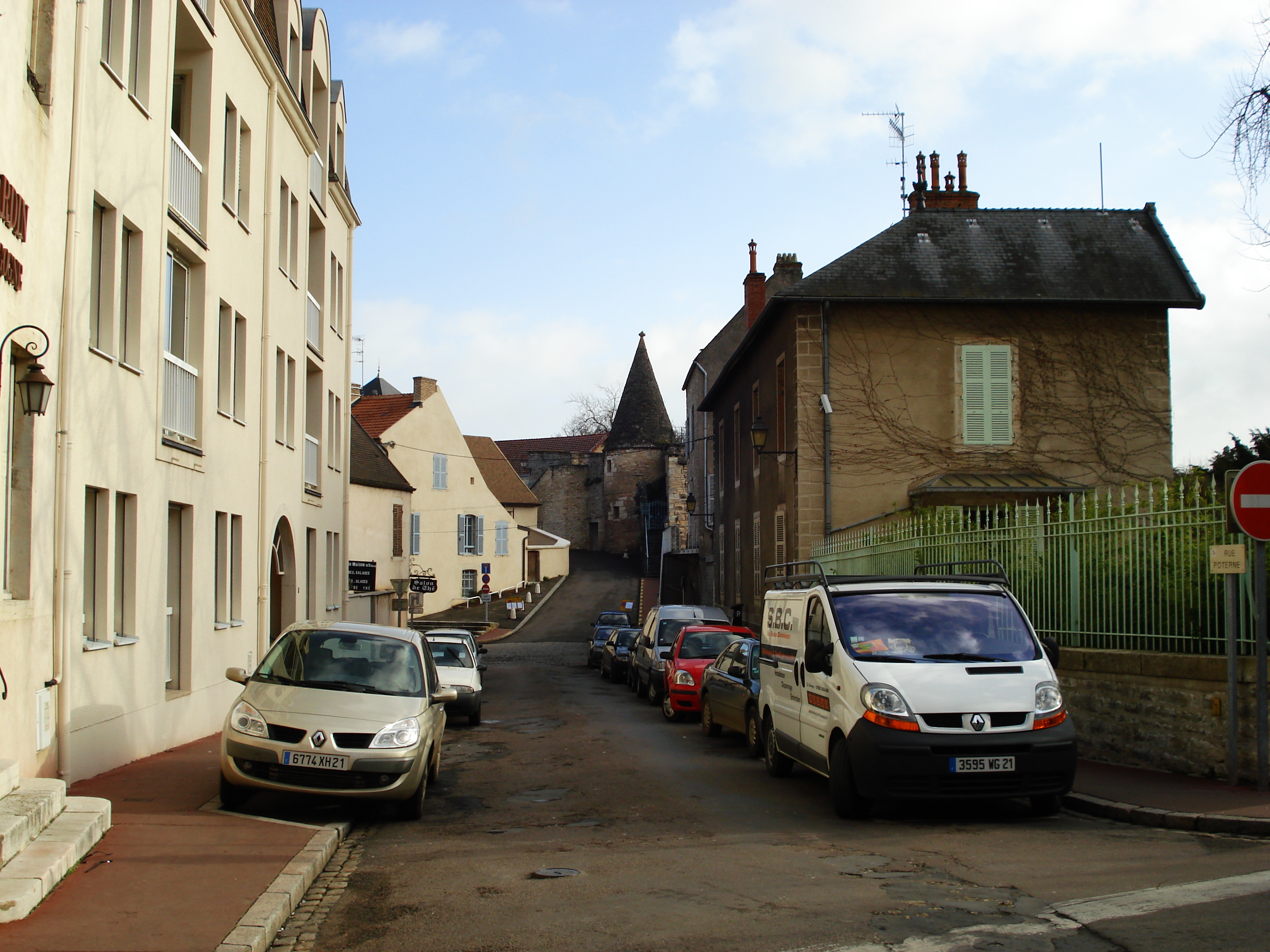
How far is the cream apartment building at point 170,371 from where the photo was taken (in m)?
10.2

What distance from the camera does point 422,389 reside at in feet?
169

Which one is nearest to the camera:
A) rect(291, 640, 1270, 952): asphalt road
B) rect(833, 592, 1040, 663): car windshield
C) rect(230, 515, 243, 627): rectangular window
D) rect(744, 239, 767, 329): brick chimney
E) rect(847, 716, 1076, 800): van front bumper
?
rect(291, 640, 1270, 952): asphalt road

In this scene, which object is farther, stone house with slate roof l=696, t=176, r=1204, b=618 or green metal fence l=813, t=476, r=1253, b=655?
stone house with slate roof l=696, t=176, r=1204, b=618

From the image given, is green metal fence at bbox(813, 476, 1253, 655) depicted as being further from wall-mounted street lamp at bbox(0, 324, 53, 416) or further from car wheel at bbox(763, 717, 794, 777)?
wall-mounted street lamp at bbox(0, 324, 53, 416)

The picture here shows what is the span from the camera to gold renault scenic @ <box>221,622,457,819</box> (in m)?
9.01

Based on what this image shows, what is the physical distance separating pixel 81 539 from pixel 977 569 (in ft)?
32.8

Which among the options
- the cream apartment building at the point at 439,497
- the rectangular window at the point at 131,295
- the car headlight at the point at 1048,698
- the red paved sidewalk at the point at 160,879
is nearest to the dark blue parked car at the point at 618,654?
the cream apartment building at the point at 439,497

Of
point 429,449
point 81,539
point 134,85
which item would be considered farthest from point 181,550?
point 429,449

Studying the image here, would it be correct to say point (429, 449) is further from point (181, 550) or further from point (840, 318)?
point (181, 550)

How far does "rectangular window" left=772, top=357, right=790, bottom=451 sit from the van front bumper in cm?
1563

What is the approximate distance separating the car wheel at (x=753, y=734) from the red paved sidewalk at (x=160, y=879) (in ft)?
19.7

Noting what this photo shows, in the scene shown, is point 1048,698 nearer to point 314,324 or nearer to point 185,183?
point 185,183

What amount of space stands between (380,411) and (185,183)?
37.4 meters

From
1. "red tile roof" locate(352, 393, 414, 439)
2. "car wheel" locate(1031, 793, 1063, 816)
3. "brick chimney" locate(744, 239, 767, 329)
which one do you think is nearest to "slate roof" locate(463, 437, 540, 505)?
"red tile roof" locate(352, 393, 414, 439)
